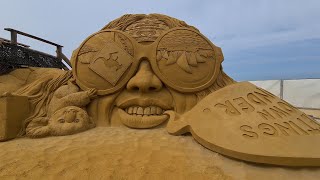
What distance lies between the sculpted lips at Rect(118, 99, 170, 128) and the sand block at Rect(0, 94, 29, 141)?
3.87ft

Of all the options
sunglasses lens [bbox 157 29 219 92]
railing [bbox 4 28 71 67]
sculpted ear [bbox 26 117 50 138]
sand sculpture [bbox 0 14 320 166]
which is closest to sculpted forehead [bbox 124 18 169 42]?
sand sculpture [bbox 0 14 320 166]

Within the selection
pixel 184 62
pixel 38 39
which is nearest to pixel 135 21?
pixel 184 62

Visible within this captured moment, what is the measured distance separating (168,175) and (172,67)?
1488mm

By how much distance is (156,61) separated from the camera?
2869 millimetres

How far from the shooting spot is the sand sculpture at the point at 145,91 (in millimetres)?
2449

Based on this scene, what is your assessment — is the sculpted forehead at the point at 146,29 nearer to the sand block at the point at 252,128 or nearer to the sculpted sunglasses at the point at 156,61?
the sculpted sunglasses at the point at 156,61

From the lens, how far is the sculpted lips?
8.89 feet

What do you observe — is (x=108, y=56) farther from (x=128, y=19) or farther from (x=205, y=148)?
(x=205, y=148)

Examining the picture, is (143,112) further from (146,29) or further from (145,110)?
(146,29)

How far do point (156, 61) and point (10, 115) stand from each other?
1.82 metres

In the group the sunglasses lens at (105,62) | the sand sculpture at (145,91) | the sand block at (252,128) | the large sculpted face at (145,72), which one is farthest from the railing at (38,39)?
the sand block at (252,128)

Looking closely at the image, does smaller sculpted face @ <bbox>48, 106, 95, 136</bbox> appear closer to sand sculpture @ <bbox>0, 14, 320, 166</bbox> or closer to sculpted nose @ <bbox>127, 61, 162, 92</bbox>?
sand sculpture @ <bbox>0, 14, 320, 166</bbox>

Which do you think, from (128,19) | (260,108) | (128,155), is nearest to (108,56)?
(128,19)

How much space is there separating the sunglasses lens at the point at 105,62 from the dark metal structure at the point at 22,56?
230 cm
